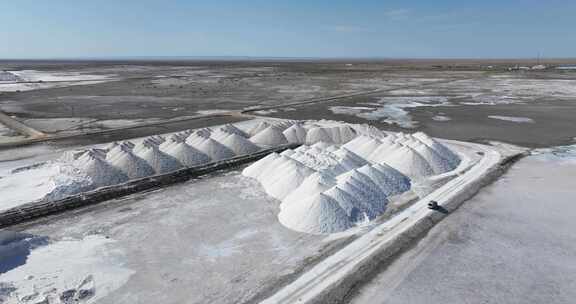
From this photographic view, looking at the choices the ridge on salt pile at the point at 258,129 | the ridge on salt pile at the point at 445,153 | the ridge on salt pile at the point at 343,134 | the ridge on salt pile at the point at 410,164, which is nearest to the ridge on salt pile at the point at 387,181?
the ridge on salt pile at the point at 410,164

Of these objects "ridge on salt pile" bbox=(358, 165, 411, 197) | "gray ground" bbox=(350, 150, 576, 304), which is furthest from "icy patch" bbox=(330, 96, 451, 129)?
"gray ground" bbox=(350, 150, 576, 304)

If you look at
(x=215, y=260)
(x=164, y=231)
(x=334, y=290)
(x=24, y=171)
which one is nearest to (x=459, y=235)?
(x=334, y=290)

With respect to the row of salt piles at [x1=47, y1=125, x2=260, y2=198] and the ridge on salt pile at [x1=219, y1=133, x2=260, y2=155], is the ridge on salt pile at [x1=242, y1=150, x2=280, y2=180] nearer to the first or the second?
the row of salt piles at [x1=47, y1=125, x2=260, y2=198]

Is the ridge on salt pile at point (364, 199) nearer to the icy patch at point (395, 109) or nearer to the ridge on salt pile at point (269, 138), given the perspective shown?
the ridge on salt pile at point (269, 138)

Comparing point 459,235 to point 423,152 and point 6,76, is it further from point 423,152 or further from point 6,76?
point 6,76

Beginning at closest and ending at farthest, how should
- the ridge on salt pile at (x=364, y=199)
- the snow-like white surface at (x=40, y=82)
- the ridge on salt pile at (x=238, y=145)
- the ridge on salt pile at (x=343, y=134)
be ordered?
the ridge on salt pile at (x=364, y=199) → the ridge on salt pile at (x=238, y=145) → the ridge on salt pile at (x=343, y=134) → the snow-like white surface at (x=40, y=82)

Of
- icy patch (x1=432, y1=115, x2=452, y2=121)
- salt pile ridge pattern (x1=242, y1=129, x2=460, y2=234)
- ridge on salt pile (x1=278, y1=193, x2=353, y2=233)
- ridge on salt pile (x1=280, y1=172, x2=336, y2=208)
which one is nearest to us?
ridge on salt pile (x1=278, y1=193, x2=353, y2=233)
